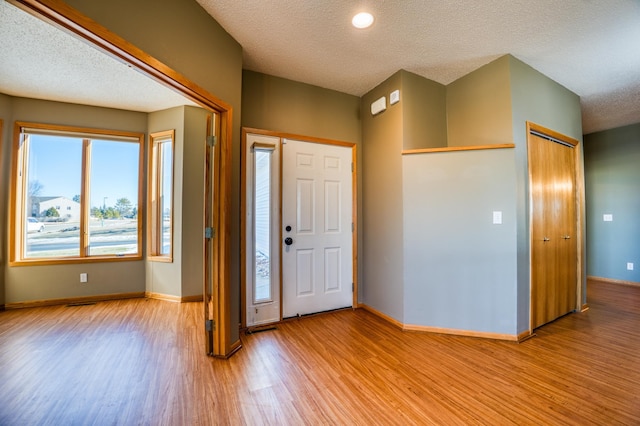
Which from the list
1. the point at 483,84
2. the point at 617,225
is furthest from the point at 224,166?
the point at 617,225

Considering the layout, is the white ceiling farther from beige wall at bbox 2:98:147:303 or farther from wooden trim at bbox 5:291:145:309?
wooden trim at bbox 5:291:145:309

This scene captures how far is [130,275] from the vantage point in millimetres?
3770

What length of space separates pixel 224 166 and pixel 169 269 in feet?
7.85

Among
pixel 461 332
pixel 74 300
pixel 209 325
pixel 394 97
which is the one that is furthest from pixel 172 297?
pixel 394 97

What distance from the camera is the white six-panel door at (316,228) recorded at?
9.49 ft

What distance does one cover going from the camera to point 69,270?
352 cm

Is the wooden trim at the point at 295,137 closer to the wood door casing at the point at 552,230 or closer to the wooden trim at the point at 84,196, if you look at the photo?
the wood door casing at the point at 552,230

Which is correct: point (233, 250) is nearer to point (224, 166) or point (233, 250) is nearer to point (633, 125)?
point (224, 166)

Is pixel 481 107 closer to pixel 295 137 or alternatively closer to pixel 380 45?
pixel 380 45

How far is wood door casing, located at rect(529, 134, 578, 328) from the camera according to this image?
2.61m

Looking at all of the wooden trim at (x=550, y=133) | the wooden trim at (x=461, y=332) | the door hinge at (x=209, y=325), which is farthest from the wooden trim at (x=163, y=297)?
the wooden trim at (x=550, y=133)

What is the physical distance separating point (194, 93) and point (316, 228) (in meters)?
1.84

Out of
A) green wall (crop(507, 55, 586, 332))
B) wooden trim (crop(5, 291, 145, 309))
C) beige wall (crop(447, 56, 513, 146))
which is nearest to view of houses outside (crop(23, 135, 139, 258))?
wooden trim (crop(5, 291, 145, 309))

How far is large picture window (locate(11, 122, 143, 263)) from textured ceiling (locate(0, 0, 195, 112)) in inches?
18.8
